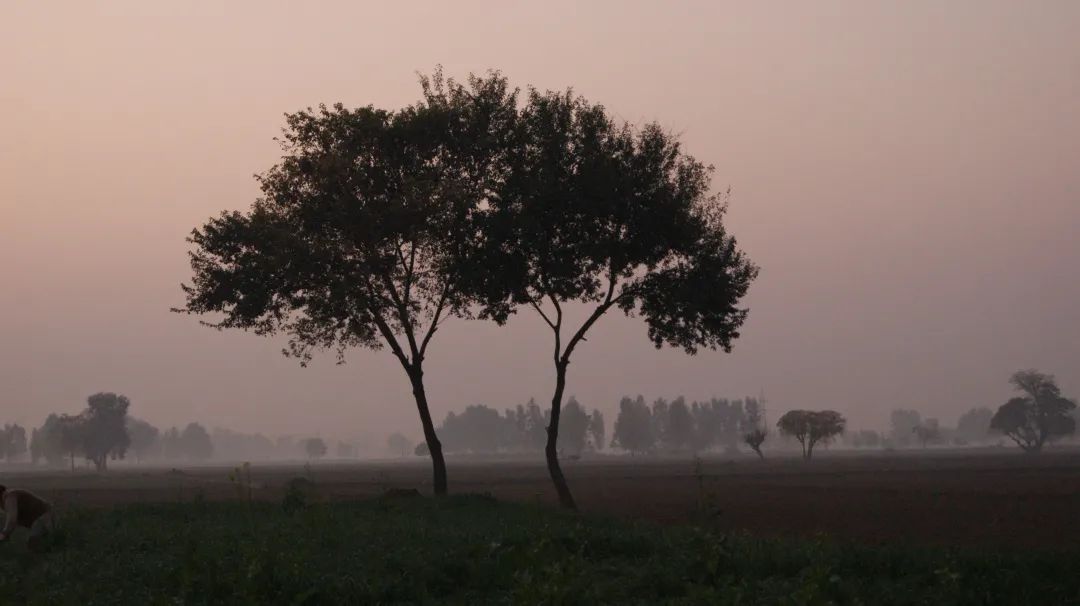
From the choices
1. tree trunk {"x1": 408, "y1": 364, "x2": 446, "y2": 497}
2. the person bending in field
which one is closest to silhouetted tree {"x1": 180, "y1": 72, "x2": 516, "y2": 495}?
tree trunk {"x1": 408, "y1": 364, "x2": 446, "y2": 497}

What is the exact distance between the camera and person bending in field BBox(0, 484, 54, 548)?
2139 centimetres

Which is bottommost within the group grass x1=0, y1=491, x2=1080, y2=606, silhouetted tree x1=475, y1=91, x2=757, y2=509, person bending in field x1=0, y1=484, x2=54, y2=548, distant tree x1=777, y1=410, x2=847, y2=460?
distant tree x1=777, y1=410, x2=847, y2=460

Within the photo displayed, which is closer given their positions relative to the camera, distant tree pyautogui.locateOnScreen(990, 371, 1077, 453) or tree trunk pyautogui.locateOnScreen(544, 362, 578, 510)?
tree trunk pyautogui.locateOnScreen(544, 362, 578, 510)

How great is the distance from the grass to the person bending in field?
1.31 ft

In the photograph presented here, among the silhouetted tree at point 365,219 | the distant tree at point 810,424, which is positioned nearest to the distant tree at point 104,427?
the distant tree at point 810,424

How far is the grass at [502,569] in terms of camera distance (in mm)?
15523

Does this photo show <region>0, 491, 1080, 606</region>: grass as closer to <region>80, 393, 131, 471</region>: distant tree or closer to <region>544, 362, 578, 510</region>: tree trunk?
<region>544, 362, 578, 510</region>: tree trunk

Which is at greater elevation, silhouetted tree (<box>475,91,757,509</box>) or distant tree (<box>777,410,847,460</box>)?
silhouetted tree (<box>475,91,757,509</box>)

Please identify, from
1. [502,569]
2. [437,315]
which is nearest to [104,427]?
[437,315]

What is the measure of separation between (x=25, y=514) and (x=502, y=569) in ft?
43.1

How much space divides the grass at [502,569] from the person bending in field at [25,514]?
0.40 meters

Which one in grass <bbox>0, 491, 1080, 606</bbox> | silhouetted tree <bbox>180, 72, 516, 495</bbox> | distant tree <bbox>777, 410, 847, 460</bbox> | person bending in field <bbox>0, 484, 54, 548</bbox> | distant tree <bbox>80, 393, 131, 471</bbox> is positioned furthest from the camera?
distant tree <bbox>80, 393, 131, 471</bbox>

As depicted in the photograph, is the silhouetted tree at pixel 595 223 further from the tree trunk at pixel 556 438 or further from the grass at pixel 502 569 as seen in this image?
the grass at pixel 502 569

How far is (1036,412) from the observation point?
177 m
